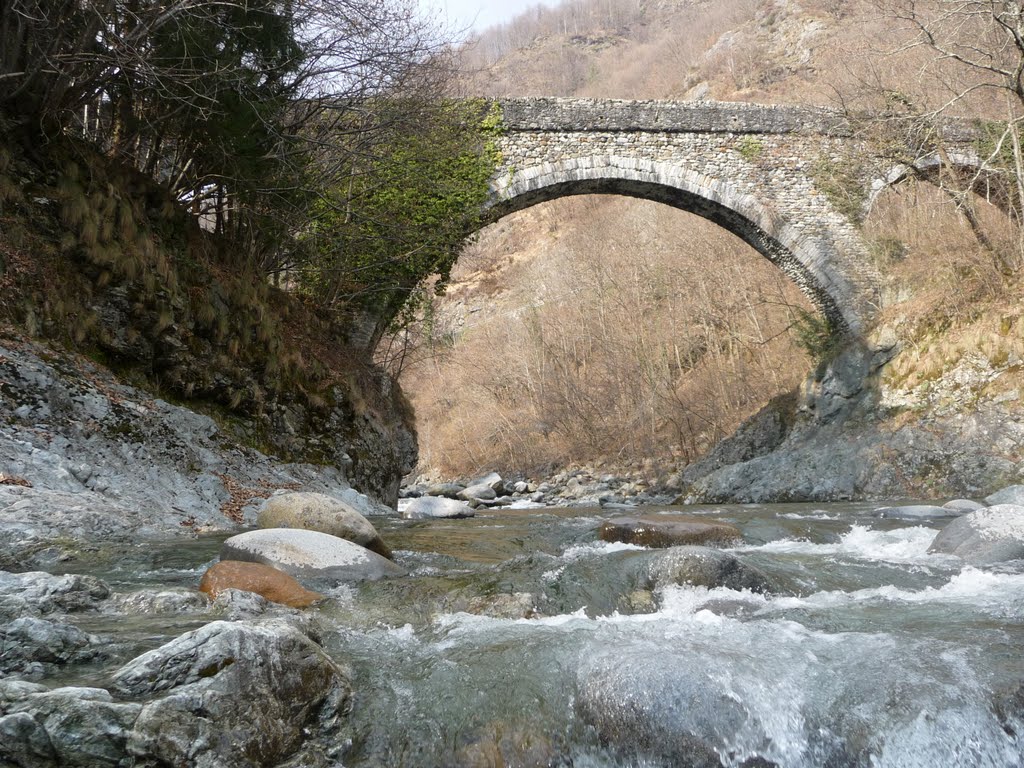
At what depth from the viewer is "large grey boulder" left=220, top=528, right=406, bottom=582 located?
4219mm

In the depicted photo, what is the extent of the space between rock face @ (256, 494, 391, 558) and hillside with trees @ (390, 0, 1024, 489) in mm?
7251

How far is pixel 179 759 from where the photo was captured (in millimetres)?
2041

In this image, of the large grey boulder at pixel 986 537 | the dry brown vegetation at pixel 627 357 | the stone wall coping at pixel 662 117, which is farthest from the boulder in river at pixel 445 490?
the large grey boulder at pixel 986 537

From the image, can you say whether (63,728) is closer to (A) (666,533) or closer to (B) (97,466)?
(B) (97,466)

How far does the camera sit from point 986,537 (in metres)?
5.08

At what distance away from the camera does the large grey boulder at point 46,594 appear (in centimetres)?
289

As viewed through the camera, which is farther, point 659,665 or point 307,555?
point 307,555

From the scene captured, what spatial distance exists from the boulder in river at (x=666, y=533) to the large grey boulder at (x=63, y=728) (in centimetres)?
438

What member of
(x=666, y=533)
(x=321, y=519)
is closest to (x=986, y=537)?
(x=666, y=533)

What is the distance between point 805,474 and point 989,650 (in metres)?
9.98

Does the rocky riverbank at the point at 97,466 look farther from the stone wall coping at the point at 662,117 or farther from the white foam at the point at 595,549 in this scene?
the stone wall coping at the point at 662,117

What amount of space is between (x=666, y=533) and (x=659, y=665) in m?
3.30

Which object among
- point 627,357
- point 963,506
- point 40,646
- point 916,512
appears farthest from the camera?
point 627,357

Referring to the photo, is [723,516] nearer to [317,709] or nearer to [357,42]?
[357,42]
